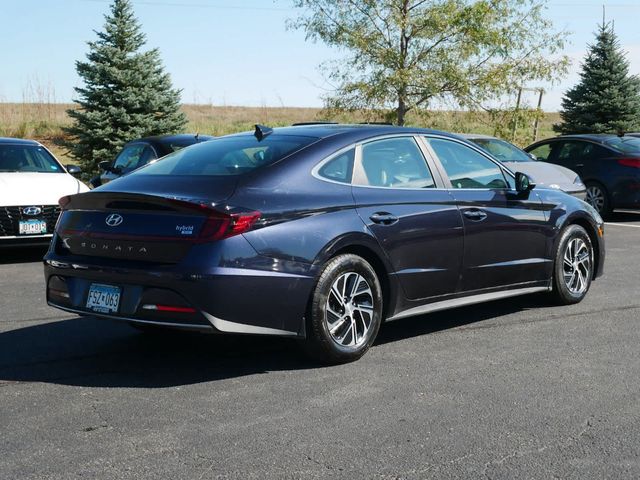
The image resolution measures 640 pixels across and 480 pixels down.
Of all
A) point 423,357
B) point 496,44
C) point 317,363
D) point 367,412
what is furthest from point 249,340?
point 496,44

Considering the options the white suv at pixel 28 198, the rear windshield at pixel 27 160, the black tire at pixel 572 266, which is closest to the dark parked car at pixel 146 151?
the rear windshield at pixel 27 160

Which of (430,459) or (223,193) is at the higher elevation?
(223,193)

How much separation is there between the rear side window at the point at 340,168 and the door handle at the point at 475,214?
1067 millimetres

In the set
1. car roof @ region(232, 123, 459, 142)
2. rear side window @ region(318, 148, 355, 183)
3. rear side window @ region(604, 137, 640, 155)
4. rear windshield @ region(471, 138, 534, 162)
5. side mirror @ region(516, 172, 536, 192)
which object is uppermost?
car roof @ region(232, 123, 459, 142)

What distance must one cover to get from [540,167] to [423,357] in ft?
29.3

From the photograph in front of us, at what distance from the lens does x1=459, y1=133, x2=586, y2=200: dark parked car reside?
1405cm

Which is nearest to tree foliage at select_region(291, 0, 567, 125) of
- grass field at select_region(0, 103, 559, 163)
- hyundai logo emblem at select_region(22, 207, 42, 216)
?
grass field at select_region(0, 103, 559, 163)

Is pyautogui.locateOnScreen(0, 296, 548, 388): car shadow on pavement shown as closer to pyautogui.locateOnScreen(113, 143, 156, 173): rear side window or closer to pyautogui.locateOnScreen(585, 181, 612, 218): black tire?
pyautogui.locateOnScreen(113, 143, 156, 173): rear side window

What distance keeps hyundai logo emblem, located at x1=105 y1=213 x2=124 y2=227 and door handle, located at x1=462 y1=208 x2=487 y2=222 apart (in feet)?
8.30

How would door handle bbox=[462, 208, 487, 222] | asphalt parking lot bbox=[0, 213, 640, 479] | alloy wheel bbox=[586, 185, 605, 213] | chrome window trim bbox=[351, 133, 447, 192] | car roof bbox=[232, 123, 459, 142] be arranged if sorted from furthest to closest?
alloy wheel bbox=[586, 185, 605, 213] → door handle bbox=[462, 208, 487, 222] → car roof bbox=[232, 123, 459, 142] → chrome window trim bbox=[351, 133, 447, 192] → asphalt parking lot bbox=[0, 213, 640, 479]

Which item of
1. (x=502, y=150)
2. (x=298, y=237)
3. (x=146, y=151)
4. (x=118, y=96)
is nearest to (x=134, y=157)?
(x=146, y=151)

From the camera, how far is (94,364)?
594 centimetres

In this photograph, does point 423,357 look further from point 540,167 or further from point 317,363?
point 540,167

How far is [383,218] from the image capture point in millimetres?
6160
